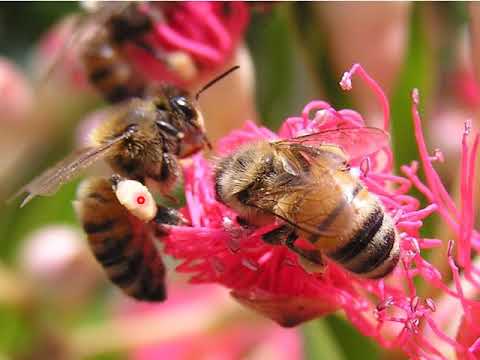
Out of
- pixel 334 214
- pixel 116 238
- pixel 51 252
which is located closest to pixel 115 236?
pixel 116 238

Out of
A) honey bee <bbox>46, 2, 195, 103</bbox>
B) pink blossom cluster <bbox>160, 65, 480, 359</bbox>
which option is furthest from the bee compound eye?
honey bee <bbox>46, 2, 195, 103</bbox>

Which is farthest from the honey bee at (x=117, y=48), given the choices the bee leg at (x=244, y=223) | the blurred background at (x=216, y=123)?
the bee leg at (x=244, y=223)

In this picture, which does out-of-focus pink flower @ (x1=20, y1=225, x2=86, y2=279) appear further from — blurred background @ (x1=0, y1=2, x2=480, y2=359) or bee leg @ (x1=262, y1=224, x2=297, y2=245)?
bee leg @ (x1=262, y1=224, x2=297, y2=245)

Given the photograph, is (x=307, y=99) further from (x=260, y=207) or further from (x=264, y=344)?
(x=260, y=207)

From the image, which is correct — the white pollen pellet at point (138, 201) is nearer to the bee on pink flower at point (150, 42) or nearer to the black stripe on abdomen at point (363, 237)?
the black stripe on abdomen at point (363, 237)

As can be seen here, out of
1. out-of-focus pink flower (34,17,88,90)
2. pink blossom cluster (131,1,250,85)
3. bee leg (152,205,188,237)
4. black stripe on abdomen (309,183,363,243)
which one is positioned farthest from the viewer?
out-of-focus pink flower (34,17,88,90)

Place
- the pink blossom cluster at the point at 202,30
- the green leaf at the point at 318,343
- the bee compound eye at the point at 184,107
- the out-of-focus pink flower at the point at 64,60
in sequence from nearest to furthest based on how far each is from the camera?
the bee compound eye at the point at 184,107 → the pink blossom cluster at the point at 202,30 → the green leaf at the point at 318,343 → the out-of-focus pink flower at the point at 64,60

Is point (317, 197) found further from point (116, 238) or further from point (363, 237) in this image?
point (116, 238)
